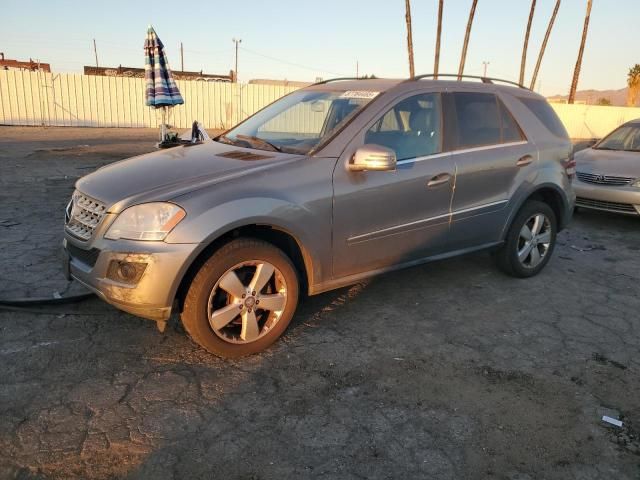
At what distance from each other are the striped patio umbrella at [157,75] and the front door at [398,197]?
5.97 metres

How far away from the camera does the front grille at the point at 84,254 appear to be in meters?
2.99

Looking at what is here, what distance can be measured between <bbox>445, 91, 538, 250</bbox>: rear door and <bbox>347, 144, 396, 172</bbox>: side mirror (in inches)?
36.6

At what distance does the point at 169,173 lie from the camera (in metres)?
3.24

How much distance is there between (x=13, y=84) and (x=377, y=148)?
2235cm

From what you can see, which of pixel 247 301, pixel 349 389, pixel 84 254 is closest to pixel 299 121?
pixel 247 301

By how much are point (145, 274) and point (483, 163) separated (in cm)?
283

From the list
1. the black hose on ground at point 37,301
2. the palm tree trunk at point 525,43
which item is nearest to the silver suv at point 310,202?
the black hose on ground at point 37,301

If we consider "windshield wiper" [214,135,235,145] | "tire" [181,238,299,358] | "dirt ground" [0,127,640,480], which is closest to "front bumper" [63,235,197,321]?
"tire" [181,238,299,358]

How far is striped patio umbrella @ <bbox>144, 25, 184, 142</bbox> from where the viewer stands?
8.50 meters

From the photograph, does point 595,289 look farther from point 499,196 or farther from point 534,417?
point 534,417

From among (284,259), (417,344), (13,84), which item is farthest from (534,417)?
(13,84)

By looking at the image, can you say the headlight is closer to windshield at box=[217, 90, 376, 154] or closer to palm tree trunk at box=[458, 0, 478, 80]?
windshield at box=[217, 90, 376, 154]

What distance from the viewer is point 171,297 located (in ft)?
9.52

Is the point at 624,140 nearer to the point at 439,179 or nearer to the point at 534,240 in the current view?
the point at 534,240
